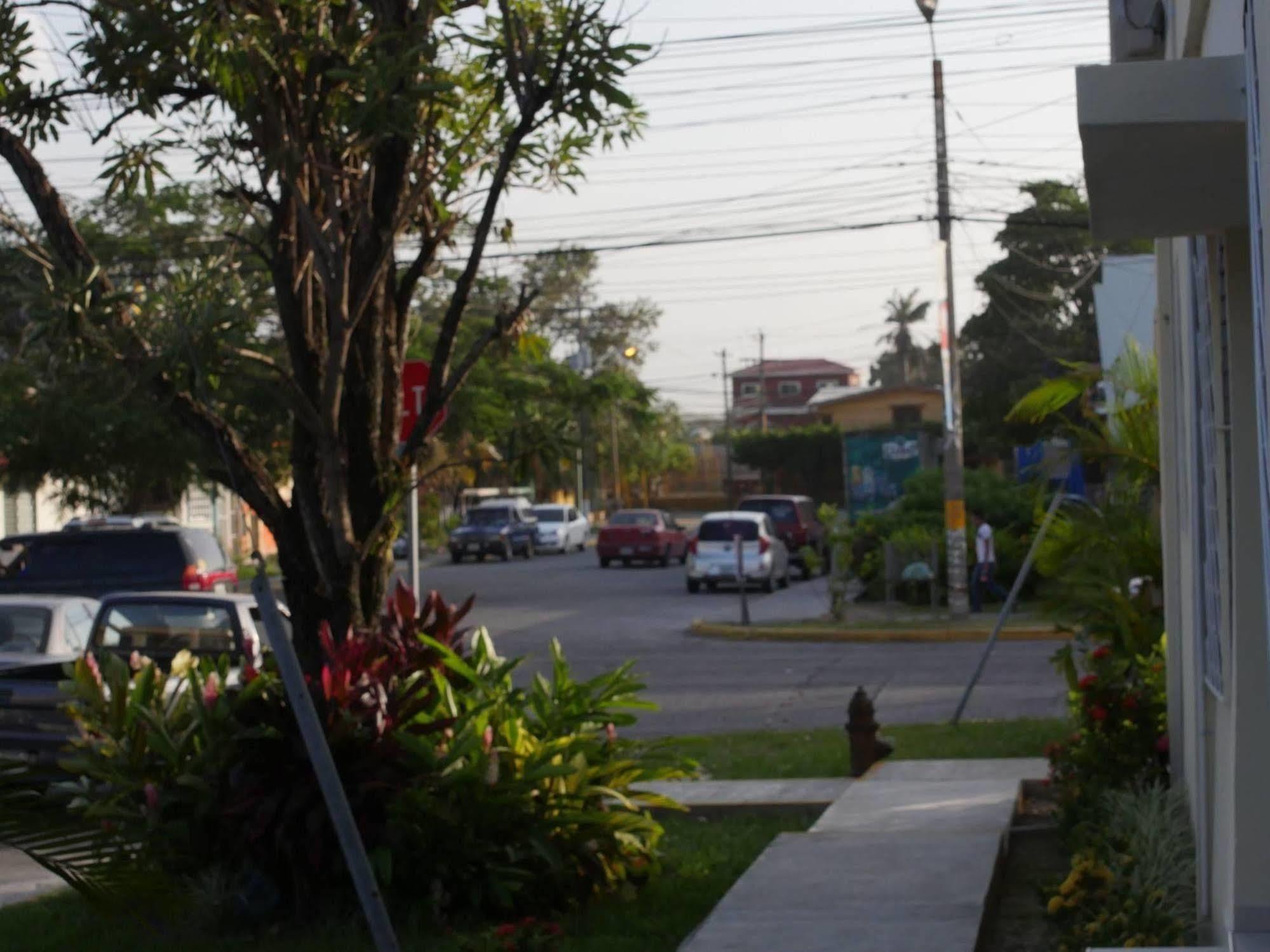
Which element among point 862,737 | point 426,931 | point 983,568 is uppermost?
point 983,568

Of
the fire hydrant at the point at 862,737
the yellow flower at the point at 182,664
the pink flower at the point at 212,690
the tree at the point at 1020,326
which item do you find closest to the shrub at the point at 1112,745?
the fire hydrant at the point at 862,737

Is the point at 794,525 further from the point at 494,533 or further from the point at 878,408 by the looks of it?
the point at 878,408

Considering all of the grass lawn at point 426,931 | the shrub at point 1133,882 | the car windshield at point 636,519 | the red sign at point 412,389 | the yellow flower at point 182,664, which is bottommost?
the grass lawn at point 426,931

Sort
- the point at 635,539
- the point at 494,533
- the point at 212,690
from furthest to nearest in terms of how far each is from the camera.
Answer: the point at 494,533 → the point at 635,539 → the point at 212,690

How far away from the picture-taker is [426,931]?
7191mm

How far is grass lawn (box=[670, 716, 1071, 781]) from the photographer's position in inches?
468

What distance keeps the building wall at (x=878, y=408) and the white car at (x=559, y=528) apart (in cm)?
1910

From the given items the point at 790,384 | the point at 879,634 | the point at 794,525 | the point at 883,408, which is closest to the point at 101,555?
the point at 879,634

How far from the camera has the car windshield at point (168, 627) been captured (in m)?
13.5

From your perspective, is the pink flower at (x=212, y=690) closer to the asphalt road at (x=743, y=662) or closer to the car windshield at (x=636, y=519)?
the asphalt road at (x=743, y=662)

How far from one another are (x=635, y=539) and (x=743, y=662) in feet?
77.4

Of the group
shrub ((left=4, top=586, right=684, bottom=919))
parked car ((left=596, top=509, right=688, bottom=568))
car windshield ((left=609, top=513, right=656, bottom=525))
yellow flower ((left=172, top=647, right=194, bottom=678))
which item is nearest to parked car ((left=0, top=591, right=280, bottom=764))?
yellow flower ((left=172, top=647, right=194, bottom=678))

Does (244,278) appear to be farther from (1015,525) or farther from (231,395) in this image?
(1015,525)

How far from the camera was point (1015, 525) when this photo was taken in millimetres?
30547
